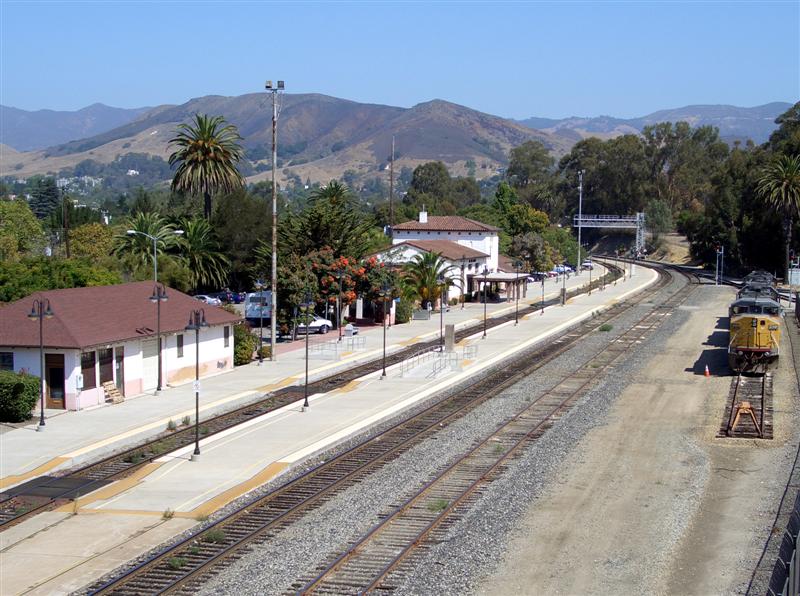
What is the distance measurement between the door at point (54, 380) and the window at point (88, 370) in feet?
2.59

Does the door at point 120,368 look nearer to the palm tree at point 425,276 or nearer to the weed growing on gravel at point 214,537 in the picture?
the weed growing on gravel at point 214,537

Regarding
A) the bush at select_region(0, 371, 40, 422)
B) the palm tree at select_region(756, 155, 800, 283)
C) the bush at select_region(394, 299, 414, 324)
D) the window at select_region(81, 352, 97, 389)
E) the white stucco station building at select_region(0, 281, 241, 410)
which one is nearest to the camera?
the bush at select_region(0, 371, 40, 422)

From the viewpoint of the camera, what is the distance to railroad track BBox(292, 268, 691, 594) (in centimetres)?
1866

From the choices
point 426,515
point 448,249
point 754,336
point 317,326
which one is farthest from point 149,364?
point 448,249

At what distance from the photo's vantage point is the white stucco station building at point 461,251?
258ft

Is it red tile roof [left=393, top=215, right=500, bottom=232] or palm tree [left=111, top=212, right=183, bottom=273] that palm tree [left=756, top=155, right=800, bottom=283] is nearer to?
red tile roof [left=393, top=215, right=500, bottom=232]

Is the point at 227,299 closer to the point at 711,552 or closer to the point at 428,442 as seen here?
the point at 428,442

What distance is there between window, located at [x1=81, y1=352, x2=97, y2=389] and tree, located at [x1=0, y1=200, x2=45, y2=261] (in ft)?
134

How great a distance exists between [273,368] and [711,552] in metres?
29.1

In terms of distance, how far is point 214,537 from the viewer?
21.1 m

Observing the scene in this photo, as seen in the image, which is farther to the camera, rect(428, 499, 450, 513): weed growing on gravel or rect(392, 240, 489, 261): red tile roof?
rect(392, 240, 489, 261): red tile roof

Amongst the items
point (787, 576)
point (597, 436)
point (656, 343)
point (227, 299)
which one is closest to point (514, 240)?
point (227, 299)

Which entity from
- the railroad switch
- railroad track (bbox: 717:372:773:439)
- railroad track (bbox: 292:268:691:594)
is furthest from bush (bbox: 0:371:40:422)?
the railroad switch

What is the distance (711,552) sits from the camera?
2014cm
